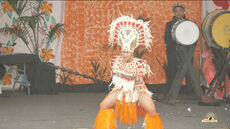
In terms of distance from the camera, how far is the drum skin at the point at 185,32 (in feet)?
18.1

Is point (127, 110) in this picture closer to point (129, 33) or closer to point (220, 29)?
point (129, 33)

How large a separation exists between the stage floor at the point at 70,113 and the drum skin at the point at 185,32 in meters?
0.95

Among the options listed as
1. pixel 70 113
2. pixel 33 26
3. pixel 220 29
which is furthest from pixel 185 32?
pixel 33 26

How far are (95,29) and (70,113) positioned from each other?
3.34 meters

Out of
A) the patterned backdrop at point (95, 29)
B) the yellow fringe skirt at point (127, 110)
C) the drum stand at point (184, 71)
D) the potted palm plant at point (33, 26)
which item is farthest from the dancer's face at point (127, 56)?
the patterned backdrop at point (95, 29)

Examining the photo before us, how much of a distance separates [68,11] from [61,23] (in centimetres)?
28

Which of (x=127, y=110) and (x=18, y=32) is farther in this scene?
(x=18, y=32)

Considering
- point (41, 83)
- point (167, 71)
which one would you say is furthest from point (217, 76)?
point (41, 83)

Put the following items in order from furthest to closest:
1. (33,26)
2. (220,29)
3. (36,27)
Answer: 1. (36,27)
2. (33,26)
3. (220,29)

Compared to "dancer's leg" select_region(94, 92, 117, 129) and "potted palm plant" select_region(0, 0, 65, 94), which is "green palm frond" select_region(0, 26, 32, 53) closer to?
"potted palm plant" select_region(0, 0, 65, 94)

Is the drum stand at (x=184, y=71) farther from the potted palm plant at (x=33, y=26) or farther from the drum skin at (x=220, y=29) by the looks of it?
the potted palm plant at (x=33, y=26)

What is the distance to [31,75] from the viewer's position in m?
7.03

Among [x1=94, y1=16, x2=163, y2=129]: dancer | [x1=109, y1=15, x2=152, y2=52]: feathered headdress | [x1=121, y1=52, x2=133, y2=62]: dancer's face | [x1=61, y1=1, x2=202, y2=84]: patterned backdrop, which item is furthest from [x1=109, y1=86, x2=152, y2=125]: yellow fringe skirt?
[x1=61, y1=1, x2=202, y2=84]: patterned backdrop

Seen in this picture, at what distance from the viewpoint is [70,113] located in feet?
15.8
